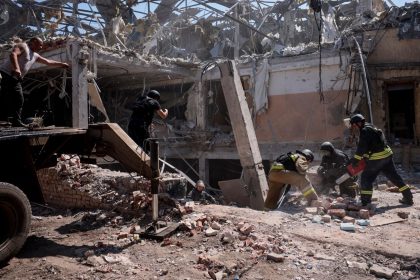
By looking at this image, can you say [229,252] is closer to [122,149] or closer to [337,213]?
[122,149]

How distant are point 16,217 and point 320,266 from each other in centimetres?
307

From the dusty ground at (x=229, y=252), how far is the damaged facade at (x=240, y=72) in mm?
3593

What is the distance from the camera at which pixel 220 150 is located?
40.1 feet

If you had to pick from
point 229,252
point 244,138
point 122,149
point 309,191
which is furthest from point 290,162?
point 122,149

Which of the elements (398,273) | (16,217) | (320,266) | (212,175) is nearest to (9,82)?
(16,217)

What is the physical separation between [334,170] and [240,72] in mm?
5895

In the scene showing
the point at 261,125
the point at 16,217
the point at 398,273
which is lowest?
the point at 398,273

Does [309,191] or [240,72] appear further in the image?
[240,72]

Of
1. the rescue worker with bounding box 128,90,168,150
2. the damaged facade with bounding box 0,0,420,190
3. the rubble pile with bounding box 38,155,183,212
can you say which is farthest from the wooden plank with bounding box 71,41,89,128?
the rescue worker with bounding box 128,90,168,150

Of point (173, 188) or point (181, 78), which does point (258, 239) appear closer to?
point (173, 188)

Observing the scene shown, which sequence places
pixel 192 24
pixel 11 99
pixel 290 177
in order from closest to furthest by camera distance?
pixel 11 99 < pixel 290 177 < pixel 192 24

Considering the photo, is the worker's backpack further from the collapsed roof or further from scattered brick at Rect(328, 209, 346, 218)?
the collapsed roof

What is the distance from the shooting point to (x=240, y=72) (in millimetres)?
12031

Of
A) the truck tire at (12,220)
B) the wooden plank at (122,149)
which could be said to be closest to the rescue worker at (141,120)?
the wooden plank at (122,149)
